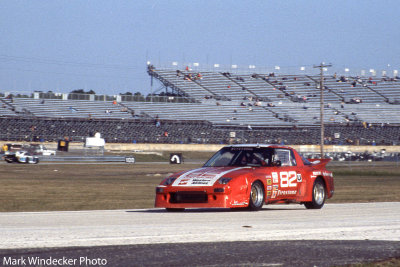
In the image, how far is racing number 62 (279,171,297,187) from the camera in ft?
42.2

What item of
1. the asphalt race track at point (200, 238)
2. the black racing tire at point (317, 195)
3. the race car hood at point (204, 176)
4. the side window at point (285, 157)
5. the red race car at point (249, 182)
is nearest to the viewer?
the asphalt race track at point (200, 238)

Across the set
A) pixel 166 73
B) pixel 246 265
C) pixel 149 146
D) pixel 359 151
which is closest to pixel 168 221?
pixel 246 265

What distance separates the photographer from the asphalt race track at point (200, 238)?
20.7 ft

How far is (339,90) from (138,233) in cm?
7672

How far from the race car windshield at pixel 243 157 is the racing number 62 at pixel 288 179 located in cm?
34

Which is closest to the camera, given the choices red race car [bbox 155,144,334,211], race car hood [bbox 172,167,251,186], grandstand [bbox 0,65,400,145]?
red race car [bbox 155,144,334,211]

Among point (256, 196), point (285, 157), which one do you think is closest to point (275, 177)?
point (256, 196)

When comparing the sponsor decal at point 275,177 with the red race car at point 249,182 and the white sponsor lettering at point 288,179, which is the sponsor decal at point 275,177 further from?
the white sponsor lettering at point 288,179

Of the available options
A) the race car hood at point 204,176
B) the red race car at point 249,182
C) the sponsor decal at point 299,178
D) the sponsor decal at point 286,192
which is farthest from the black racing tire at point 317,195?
the race car hood at point 204,176

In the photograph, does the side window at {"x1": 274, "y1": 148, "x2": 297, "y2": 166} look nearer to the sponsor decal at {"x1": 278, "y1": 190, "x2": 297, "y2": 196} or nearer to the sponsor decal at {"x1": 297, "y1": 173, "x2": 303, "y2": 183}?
the sponsor decal at {"x1": 297, "y1": 173, "x2": 303, "y2": 183}

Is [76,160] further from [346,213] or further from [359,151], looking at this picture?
[346,213]

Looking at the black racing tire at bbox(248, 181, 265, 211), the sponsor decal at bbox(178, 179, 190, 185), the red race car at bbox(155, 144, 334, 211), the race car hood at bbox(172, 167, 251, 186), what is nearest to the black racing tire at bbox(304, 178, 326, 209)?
the red race car at bbox(155, 144, 334, 211)

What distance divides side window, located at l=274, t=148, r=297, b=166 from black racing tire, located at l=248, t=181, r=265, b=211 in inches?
40.8

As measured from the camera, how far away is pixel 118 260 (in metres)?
6.09
